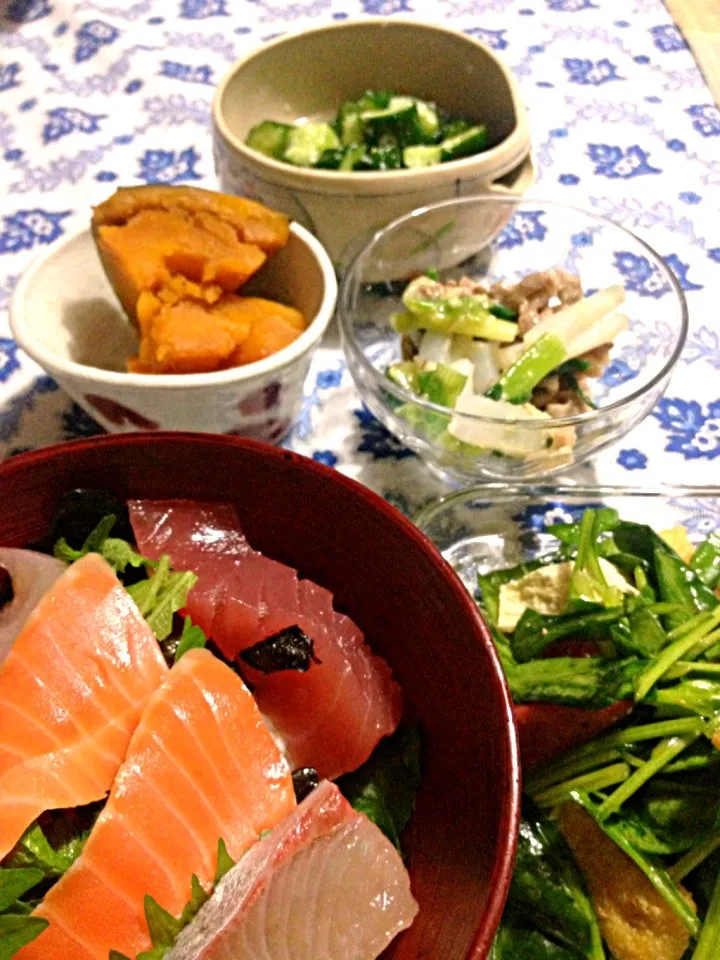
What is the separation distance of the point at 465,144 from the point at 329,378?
48 centimetres

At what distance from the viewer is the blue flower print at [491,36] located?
6.15 ft

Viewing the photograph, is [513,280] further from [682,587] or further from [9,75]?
[9,75]

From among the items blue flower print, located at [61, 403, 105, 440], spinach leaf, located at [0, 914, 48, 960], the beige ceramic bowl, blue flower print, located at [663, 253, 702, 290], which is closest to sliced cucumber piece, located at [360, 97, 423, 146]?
the beige ceramic bowl

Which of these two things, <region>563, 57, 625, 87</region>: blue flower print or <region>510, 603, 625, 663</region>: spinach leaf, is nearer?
<region>510, 603, 625, 663</region>: spinach leaf

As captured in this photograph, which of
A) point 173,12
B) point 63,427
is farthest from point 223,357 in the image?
point 173,12

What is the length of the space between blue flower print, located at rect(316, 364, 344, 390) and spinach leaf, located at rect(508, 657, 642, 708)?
0.56 m

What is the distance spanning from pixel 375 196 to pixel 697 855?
93cm

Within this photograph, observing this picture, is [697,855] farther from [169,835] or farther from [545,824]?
[169,835]

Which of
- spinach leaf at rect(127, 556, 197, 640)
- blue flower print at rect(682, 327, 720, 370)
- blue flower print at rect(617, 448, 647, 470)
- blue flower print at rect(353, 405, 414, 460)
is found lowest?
blue flower print at rect(617, 448, 647, 470)

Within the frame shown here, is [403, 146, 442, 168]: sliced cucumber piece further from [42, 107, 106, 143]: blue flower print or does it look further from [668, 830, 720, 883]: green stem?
[668, 830, 720, 883]: green stem

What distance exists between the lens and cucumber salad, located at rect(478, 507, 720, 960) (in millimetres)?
762

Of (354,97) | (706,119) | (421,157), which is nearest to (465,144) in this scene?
(421,157)

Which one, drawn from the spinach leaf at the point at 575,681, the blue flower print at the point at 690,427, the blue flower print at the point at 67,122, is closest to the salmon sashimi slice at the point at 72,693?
the spinach leaf at the point at 575,681

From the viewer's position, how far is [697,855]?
79 centimetres
